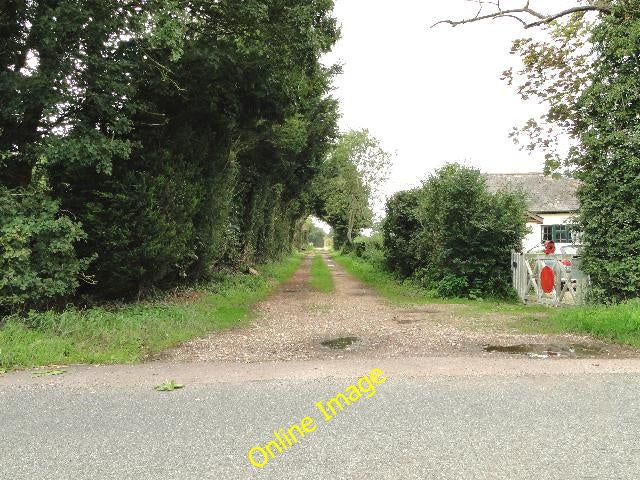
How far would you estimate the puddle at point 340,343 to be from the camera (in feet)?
26.1

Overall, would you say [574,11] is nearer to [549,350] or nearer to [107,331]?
[549,350]

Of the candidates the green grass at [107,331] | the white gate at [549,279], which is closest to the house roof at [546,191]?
the white gate at [549,279]

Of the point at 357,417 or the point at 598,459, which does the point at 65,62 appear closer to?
the point at 357,417

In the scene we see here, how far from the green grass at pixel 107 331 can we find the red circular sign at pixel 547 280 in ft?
26.5

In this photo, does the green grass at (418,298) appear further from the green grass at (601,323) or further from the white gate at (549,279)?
the green grass at (601,323)

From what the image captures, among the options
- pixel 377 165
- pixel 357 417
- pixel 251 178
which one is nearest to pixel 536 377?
pixel 357 417

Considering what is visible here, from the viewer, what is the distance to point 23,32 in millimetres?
8609

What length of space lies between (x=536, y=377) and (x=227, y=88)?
9.50 m

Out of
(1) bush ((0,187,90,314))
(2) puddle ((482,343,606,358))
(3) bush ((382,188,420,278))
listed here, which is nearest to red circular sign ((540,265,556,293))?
(2) puddle ((482,343,606,358))

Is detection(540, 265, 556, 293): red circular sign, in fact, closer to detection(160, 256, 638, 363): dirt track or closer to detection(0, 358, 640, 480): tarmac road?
detection(160, 256, 638, 363): dirt track

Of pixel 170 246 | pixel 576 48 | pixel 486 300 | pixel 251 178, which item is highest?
pixel 576 48

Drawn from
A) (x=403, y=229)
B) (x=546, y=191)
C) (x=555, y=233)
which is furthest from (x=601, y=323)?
(x=546, y=191)

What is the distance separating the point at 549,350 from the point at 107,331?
7.36 meters

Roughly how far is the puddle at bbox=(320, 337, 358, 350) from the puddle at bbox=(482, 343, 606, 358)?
2296 mm
